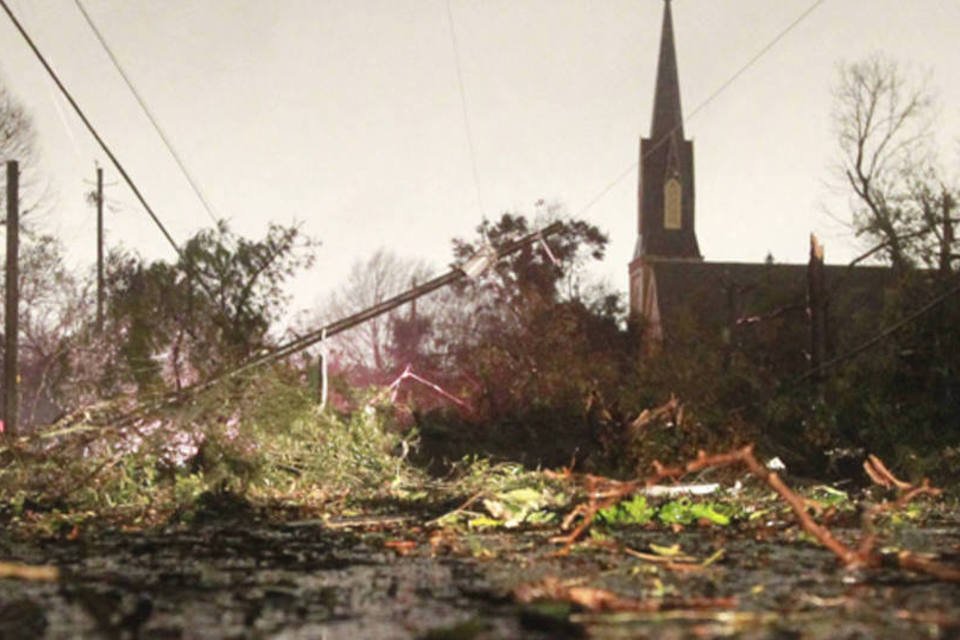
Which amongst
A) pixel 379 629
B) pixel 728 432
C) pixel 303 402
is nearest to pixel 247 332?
pixel 728 432

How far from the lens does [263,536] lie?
5312 mm

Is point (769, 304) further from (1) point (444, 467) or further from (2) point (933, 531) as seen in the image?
(2) point (933, 531)

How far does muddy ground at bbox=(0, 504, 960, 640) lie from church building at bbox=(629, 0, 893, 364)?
12505 millimetres

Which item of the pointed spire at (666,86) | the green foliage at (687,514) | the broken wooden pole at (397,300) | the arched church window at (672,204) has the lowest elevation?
the green foliage at (687,514)

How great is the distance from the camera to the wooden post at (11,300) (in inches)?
816

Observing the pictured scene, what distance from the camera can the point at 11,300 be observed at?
2169 centimetres

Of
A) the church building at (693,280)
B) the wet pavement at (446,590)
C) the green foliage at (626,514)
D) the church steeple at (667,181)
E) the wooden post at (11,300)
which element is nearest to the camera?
the wet pavement at (446,590)

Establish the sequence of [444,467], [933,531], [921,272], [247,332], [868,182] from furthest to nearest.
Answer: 1. [868,182]
2. [247,332]
3. [921,272]
4. [444,467]
5. [933,531]

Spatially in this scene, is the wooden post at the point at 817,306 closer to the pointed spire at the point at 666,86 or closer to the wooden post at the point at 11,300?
the wooden post at the point at 11,300

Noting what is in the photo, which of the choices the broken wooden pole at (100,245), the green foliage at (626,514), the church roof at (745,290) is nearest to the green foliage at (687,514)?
the green foliage at (626,514)

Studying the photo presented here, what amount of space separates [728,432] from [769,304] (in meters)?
19.9

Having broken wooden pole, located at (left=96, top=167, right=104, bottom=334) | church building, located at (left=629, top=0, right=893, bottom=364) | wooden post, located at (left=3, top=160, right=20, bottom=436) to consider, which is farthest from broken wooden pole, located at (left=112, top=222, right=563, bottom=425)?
broken wooden pole, located at (left=96, top=167, right=104, bottom=334)

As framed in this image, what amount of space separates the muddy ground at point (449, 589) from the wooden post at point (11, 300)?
17.0 meters

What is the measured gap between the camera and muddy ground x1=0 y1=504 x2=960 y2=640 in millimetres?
2525
